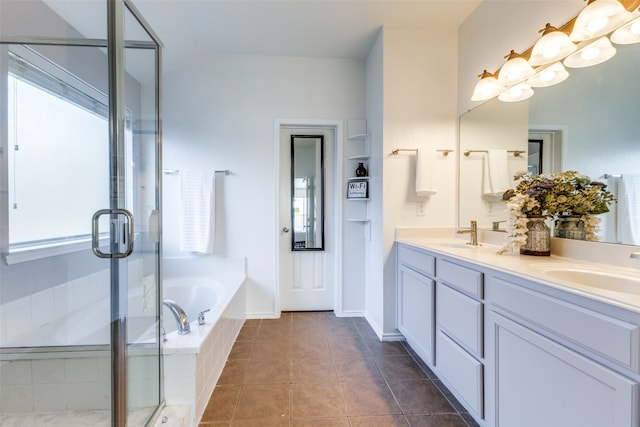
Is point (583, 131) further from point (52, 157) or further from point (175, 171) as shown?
point (175, 171)

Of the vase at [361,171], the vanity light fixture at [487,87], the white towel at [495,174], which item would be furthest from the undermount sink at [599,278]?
the vase at [361,171]

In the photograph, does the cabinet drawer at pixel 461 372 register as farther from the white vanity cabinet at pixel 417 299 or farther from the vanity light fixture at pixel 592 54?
the vanity light fixture at pixel 592 54

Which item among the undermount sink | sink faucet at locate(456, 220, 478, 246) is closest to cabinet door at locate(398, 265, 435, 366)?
sink faucet at locate(456, 220, 478, 246)

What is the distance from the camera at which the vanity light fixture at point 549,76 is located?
148 centimetres

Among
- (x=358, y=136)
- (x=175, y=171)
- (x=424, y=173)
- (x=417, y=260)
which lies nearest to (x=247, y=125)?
(x=175, y=171)

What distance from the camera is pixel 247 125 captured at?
281cm

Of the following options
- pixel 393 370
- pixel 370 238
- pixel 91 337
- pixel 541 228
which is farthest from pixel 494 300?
pixel 91 337

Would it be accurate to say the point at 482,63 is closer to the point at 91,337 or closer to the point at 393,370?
the point at 393,370

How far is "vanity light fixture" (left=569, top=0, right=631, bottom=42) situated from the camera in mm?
1162

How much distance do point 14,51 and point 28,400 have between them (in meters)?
1.71

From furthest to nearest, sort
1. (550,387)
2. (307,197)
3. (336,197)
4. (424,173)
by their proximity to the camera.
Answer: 1. (307,197)
2. (336,197)
3. (424,173)
4. (550,387)

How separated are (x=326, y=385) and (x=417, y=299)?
0.84 meters

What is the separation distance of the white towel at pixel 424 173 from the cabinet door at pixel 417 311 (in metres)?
0.66

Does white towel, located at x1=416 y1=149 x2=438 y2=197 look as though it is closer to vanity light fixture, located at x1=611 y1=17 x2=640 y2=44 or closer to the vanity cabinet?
the vanity cabinet
